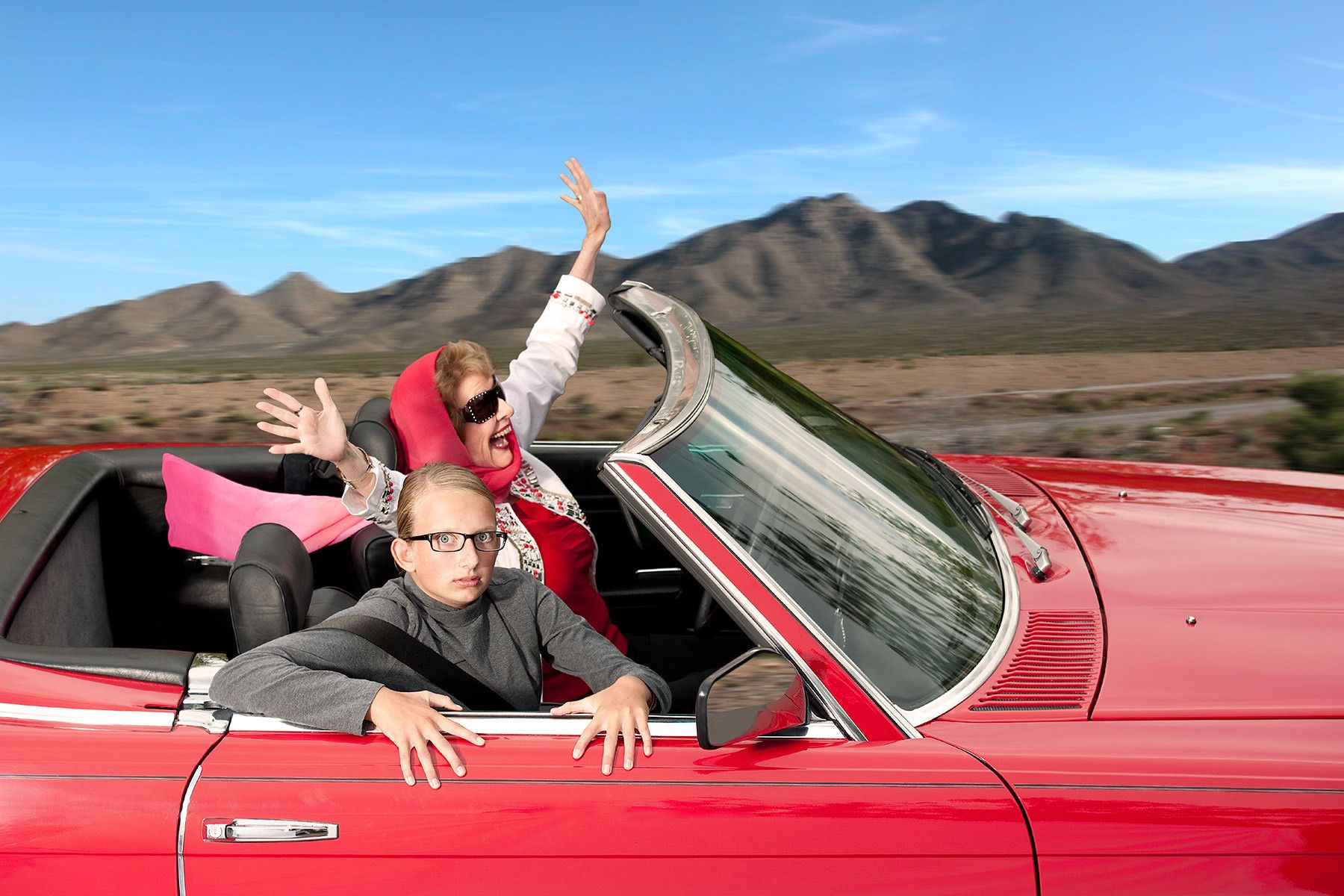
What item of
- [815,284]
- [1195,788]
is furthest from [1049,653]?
[815,284]

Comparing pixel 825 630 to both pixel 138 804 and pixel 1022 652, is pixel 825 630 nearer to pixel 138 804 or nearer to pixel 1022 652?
pixel 1022 652

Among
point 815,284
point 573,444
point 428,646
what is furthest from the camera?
point 815,284

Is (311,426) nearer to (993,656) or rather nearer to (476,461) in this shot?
(476,461)

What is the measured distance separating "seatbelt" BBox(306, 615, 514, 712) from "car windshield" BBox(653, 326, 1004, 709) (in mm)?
550

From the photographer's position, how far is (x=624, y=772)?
180cm

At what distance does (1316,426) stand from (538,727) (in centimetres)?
638

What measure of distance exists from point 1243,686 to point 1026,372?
1946 centimetres

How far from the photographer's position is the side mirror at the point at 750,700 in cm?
171

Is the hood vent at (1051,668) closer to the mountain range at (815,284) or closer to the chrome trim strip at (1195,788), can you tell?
the chrome trim strip at (1195,788)

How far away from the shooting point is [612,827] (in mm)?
1744

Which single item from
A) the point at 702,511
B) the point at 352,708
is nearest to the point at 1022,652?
the point at 702,511

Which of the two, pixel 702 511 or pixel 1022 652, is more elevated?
pixel 702 511

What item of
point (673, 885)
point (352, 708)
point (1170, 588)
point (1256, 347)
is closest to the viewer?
point (673, 885)

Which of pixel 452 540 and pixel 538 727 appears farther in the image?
pixel 452 540
